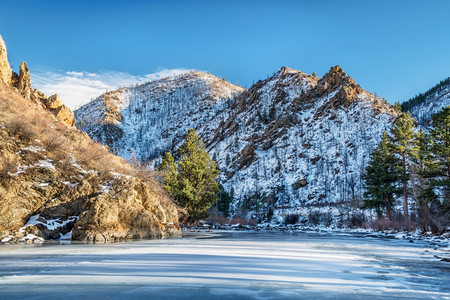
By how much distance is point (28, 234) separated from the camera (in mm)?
15359

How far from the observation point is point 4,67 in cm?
2850

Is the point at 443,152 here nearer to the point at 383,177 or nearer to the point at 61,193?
the point at 383,177

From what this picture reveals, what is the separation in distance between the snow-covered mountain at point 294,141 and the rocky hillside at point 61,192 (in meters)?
A: 33.9

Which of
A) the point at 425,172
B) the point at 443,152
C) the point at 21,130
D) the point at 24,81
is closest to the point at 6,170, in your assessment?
the point at 21,130

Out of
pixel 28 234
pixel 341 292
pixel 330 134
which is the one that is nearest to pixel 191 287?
pixel 341 292

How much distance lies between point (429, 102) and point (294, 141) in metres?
99.4

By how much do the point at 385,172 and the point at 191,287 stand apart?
39.9 meters

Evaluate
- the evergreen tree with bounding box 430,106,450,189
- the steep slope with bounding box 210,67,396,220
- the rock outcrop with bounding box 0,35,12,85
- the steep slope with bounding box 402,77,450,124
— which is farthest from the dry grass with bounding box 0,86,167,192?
the steep slope with bounding box 402,77,450,124

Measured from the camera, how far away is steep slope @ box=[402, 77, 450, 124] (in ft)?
456

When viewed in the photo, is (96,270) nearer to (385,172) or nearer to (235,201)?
(385,172)

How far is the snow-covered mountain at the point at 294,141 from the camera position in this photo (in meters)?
79.2

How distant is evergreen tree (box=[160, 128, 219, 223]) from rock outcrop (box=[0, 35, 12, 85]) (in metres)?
18.5

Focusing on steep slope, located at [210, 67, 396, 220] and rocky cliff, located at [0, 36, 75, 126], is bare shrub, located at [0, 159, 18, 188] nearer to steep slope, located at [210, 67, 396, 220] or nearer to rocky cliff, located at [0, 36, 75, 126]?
rocky cliff, located at [0, 36, 75, 126]

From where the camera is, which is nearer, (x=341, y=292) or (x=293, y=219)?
(x=341, y=292)
